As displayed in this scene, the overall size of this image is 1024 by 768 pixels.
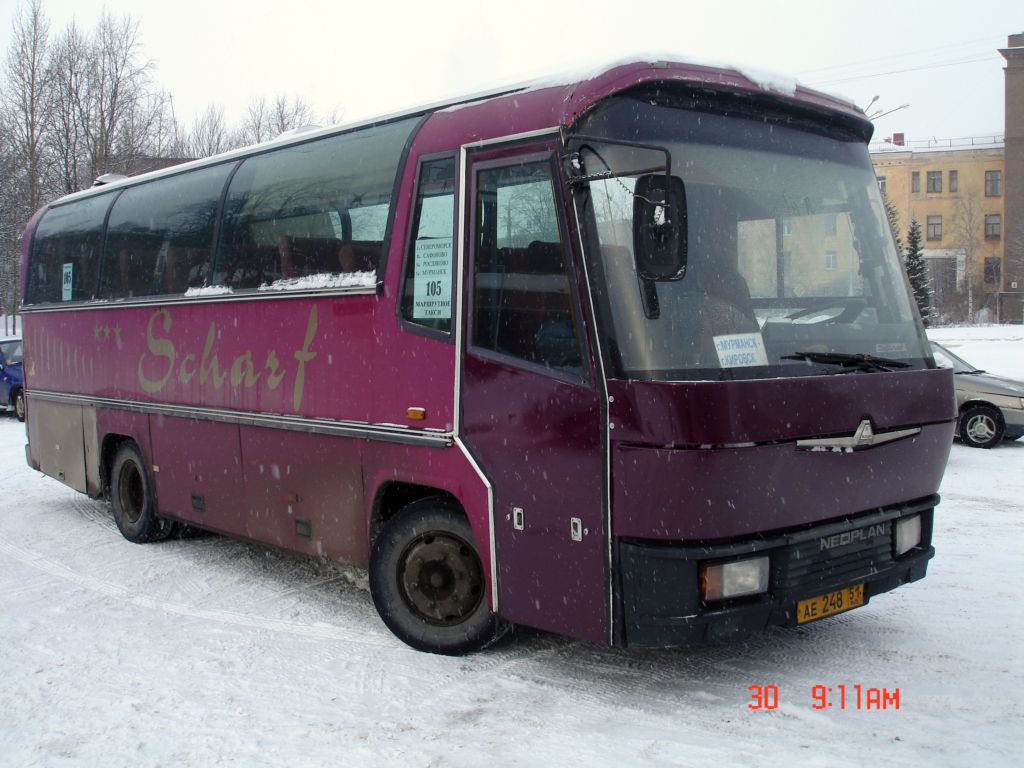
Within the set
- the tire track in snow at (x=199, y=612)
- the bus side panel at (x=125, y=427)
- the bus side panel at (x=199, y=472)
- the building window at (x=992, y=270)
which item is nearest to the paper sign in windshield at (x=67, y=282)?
the bus side panel at (x=125, y=427)

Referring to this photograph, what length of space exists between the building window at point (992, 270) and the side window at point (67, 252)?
70405 mm

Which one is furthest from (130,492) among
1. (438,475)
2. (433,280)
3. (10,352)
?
(10,352)

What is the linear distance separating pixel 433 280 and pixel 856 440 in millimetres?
2352

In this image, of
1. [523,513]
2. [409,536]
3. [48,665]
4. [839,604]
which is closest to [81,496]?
[48,665]

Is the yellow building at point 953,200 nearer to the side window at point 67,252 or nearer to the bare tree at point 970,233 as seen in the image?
the bare tree at point 970,233

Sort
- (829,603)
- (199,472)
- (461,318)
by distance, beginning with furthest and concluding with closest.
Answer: (199,472) → (461,318) → (829,603)

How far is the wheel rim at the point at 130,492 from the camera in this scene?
912 centimetres

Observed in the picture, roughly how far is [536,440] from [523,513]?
0.38m

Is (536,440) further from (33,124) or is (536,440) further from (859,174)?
(33,124)

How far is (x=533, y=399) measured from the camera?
192 inches

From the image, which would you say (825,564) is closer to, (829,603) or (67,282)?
(829,603)

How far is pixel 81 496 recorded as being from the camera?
1157 cm

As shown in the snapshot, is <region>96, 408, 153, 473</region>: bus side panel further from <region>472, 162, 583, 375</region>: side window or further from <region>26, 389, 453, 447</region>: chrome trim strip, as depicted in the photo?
<region>472, 162, 583, 375</region>: side window

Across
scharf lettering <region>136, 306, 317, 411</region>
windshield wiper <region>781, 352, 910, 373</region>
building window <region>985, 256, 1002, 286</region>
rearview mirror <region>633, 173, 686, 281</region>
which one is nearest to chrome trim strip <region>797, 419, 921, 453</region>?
windshield wiper <region>781, 352, 910, 373</region>
